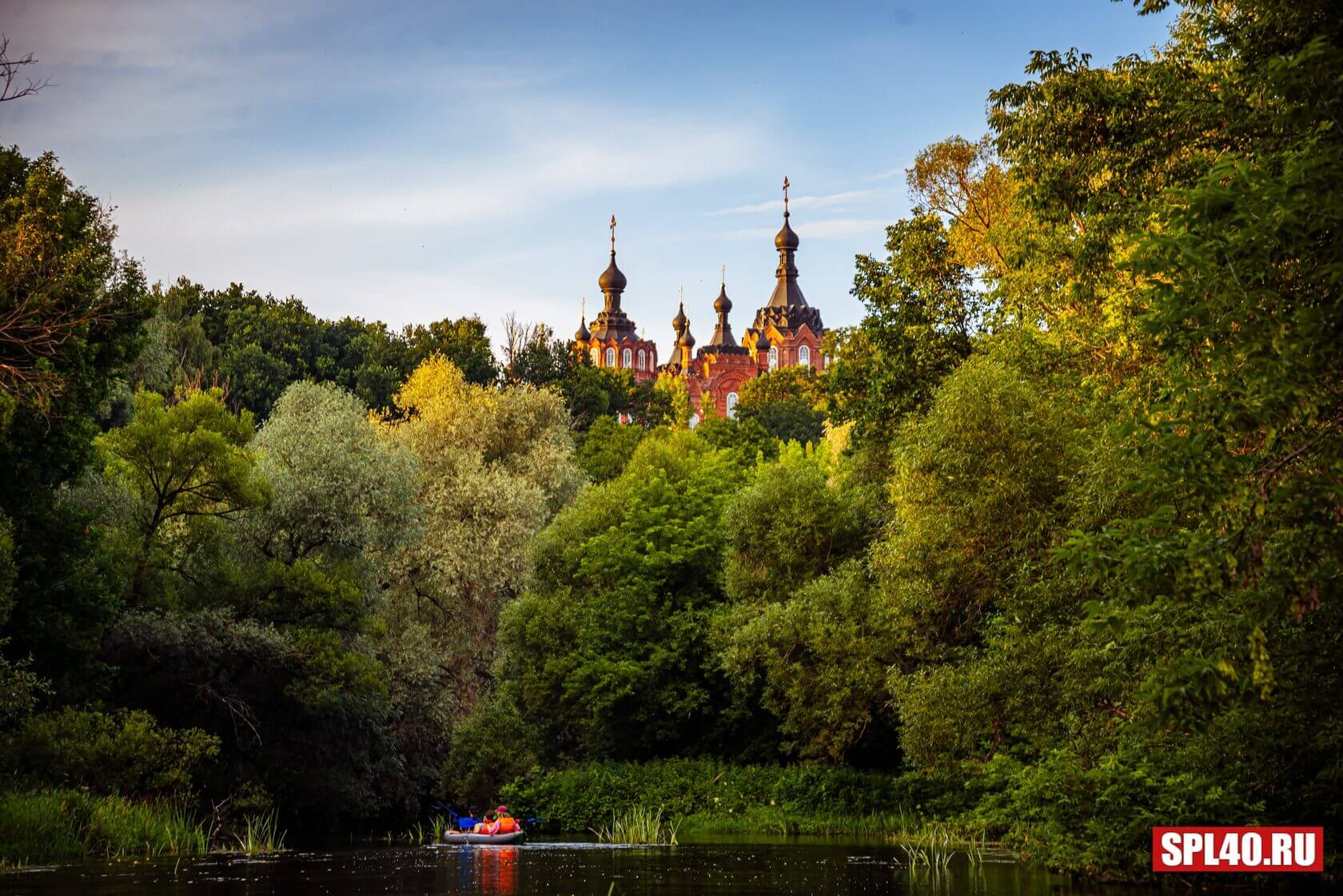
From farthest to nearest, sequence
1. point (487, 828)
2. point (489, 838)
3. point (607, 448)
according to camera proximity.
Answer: point (607, 448) < point (487, 828) < point (489, 838)

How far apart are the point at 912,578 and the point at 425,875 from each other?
42.1 ft

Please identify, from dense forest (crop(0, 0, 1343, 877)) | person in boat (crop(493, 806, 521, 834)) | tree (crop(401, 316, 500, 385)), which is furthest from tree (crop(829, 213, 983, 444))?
tree (crop(401, 316, 500, 385))

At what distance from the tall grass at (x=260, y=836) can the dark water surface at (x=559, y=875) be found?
71 centimetres

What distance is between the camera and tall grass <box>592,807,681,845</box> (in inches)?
1467

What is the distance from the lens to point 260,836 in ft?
122

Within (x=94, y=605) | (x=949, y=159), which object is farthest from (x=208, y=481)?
(x=949, y=159)

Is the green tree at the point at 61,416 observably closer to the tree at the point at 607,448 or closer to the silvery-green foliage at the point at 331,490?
the silvery-green foliage at the point at 331,490

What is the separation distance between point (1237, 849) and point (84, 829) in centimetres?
2095

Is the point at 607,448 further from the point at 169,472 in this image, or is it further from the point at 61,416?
the point at 61,416

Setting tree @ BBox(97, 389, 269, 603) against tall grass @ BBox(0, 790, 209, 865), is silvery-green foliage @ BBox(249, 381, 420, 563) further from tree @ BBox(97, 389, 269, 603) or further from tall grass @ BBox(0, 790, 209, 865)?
tall grass @ BBox(0, 790, 209, 865)

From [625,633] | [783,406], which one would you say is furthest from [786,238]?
[625,633]

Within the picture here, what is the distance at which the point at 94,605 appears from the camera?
107ft

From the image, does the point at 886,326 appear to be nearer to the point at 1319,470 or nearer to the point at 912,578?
the point at 912,578

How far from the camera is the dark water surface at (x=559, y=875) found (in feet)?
69.8
